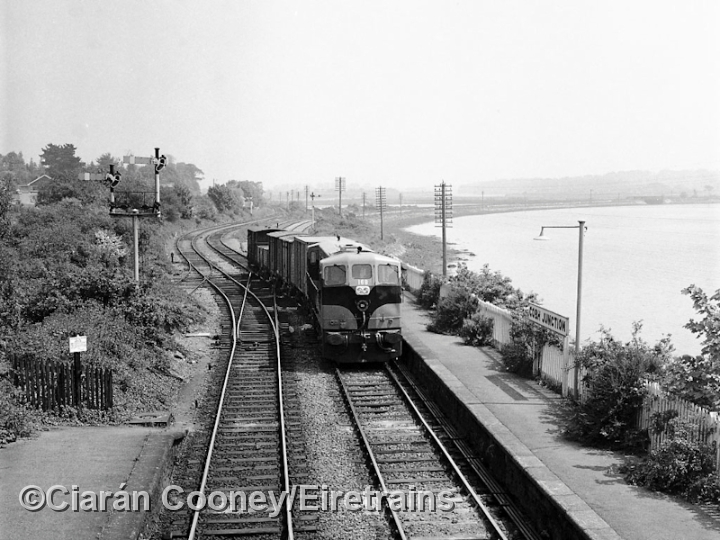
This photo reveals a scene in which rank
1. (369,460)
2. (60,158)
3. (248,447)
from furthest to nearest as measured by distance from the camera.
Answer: (60,158) → (248,447) → (369,460)

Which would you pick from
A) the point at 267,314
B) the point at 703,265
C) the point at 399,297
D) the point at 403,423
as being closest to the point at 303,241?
the point at 267,314

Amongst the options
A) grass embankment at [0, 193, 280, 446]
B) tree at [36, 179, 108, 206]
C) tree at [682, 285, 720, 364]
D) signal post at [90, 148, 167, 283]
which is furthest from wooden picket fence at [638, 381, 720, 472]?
tree at [36, 179, 108, 206]

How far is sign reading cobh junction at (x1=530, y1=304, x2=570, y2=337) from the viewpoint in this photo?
1435 centimetres

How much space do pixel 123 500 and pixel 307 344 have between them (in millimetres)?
11095

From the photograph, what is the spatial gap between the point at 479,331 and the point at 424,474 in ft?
27.8

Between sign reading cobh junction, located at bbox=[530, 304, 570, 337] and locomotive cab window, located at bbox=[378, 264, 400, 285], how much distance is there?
3.42m

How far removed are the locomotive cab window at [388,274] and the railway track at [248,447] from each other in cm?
316

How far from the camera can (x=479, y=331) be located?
19.2 meters

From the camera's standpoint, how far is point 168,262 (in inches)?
1458

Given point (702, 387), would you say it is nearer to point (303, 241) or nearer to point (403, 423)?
point (403, 423)

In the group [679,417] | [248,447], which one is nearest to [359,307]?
[248,447]

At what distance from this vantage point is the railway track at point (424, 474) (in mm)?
9297

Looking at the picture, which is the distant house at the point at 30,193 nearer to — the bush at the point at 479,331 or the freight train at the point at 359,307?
the freight train at the point at 359,307

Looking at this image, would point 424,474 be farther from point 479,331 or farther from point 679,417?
point 479,331
